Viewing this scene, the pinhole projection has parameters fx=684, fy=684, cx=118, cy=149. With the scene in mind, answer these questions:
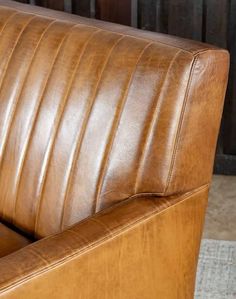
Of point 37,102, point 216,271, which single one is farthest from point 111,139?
point 216,271

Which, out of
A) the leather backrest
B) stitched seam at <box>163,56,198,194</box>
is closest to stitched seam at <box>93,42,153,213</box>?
the leather backrest

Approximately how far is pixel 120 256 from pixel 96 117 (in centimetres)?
35

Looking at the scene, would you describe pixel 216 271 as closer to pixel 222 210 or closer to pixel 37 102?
pixel 222 210

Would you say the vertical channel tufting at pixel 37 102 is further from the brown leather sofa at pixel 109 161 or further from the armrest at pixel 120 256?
the armrest at pixel 120 256

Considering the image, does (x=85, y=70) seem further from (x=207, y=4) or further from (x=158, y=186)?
(x=207, y=4)

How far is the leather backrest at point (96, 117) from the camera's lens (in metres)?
1.48

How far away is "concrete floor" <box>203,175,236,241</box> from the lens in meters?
2.64

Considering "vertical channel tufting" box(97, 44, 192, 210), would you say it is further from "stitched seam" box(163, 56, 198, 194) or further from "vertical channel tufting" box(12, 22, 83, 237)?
"vertical channel tufting" box(12, 22, 83, 237)

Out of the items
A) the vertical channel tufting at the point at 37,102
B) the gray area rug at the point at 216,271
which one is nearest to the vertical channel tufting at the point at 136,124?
the vertical channel tufting at the point at 37,102

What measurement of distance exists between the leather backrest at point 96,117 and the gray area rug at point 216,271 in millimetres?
759

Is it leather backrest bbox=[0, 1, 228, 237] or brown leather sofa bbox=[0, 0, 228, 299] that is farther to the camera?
leather backrest bbox=[0, 1, 228, 237]

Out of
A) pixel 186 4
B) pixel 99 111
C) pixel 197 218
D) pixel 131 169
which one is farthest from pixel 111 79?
pixel 186 4

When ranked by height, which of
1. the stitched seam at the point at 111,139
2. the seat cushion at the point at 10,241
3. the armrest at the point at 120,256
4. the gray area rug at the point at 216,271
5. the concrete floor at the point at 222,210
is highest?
the stitched seam at the point at 111,139

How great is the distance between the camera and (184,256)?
1524 mm
